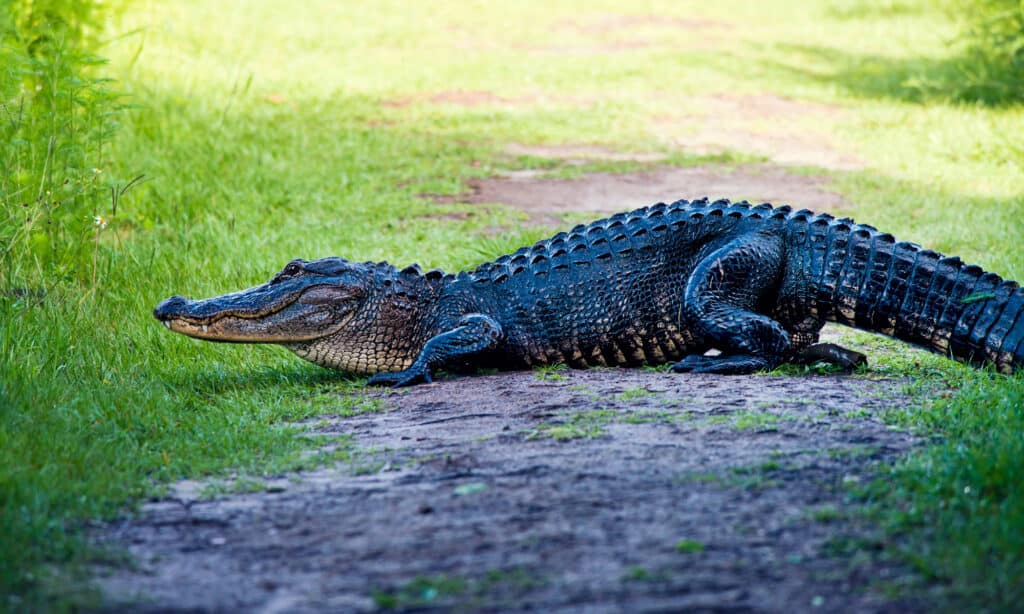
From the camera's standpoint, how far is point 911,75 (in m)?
15.4

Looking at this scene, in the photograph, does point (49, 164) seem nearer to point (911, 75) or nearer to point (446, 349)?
point (446, 349)

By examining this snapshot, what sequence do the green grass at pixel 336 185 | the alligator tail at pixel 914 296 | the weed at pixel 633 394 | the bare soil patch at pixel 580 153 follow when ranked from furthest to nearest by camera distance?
the bare soil patch at pixel 580 153 → the alligator tail at pixel 914 296 → the weed at pixel 633 394 → the green grass at pixel 336 185

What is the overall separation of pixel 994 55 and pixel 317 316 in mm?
10819

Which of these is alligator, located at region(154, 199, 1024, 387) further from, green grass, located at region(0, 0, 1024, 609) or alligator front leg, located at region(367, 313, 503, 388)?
green grass, located at region(0, 0, 1024, 609)

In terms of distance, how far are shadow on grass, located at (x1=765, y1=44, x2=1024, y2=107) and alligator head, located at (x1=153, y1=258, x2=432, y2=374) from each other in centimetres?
981

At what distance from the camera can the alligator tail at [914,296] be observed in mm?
5387

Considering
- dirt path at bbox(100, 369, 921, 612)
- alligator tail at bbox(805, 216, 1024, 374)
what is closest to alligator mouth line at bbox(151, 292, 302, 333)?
dirt path at bbox(100, 369, 921, 612)

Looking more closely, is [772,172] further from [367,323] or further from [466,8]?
[466,8]

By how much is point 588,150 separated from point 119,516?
28.8 ft

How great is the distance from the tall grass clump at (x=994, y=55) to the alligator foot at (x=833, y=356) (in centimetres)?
909

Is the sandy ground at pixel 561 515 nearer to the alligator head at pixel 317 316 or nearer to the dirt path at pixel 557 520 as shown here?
the dirt path at pixel 557 520

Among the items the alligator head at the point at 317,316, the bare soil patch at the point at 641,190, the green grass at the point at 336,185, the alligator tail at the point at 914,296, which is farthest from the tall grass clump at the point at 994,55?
the alligator head at the point at 317,316

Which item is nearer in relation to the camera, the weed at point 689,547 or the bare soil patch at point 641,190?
the weed at point 689,547

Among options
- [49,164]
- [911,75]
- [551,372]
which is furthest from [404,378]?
[911,75]
